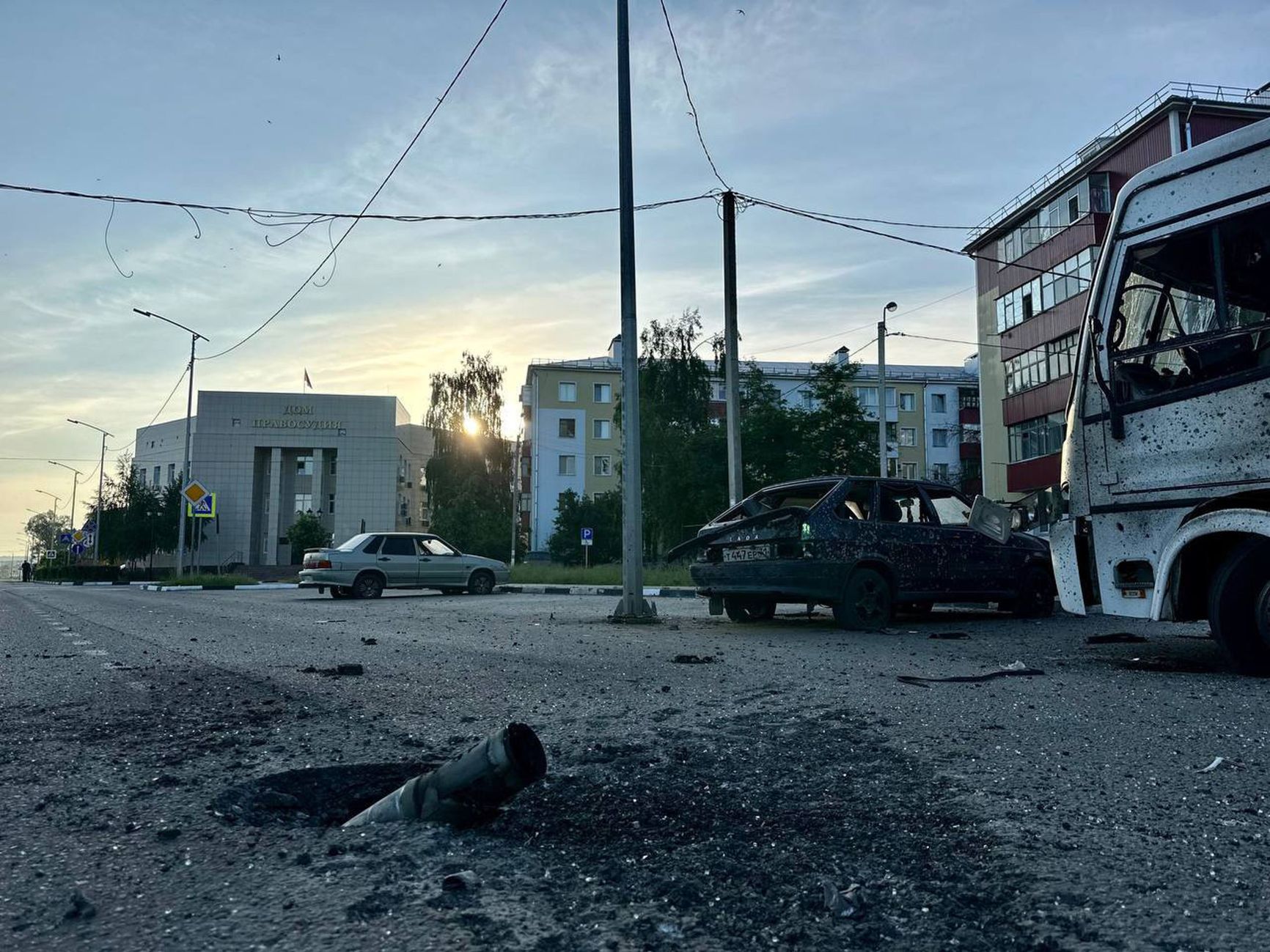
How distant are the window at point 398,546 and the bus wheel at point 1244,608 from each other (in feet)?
56.6

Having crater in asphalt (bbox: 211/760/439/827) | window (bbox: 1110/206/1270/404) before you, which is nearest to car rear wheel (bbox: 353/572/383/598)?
window (bbox: 1110/206/1270/404)

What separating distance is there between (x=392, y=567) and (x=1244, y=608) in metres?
17.3

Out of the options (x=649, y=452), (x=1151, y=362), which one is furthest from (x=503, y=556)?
(x=1151, y=362)

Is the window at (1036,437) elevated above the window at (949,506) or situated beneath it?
elevated above

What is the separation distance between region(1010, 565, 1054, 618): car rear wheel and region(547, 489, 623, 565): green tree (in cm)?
4470

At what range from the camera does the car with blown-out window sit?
19406 millimetres

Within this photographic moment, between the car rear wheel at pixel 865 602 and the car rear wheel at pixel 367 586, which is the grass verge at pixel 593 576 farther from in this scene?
the car rear wheel at pixel 865 602

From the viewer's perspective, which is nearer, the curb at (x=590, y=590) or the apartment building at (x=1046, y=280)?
the curb at (x=590, y=590)

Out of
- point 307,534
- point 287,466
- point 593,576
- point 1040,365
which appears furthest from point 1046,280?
point 287,466

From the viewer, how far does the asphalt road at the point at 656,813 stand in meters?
1.86

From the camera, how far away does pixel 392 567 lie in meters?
20.1

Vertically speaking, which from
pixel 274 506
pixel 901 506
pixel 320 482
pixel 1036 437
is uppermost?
pixel 320 482

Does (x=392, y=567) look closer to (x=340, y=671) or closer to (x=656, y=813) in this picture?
(x=340, y=671)

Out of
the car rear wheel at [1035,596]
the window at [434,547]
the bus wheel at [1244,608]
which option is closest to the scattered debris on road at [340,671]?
the bus wheel at [1244,608]
